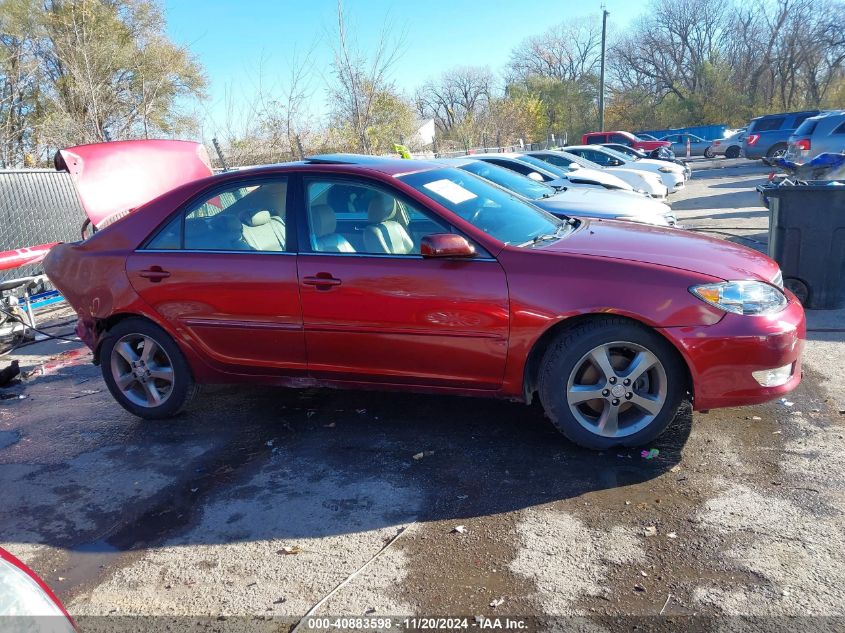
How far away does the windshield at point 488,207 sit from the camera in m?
4.02

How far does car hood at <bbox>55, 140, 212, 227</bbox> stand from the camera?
558 centimetres

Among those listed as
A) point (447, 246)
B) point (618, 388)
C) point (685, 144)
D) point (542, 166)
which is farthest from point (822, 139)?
point (685, 144)

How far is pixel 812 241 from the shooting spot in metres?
6.23

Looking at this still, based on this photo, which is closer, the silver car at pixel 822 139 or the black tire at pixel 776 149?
the silver car at pixel 822 139

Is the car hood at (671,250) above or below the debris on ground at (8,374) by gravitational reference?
above

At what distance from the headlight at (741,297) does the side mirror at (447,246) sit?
3.99ft

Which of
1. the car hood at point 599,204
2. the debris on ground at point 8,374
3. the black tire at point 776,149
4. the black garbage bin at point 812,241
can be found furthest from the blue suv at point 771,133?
the debris on ground at point 8,374

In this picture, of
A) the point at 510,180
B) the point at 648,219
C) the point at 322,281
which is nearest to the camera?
the point at 322,281

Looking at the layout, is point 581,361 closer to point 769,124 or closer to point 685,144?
point 769,124

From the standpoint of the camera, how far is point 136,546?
322 centimetres

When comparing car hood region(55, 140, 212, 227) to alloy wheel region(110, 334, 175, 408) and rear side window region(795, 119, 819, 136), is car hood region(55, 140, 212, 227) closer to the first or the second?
alloy wheel region(110, 334, 175, 408)

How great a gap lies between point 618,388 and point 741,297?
80 cm

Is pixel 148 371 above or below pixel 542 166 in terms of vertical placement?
below

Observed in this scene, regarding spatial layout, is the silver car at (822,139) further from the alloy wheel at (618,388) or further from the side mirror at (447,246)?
the side mirror at (447,246)
